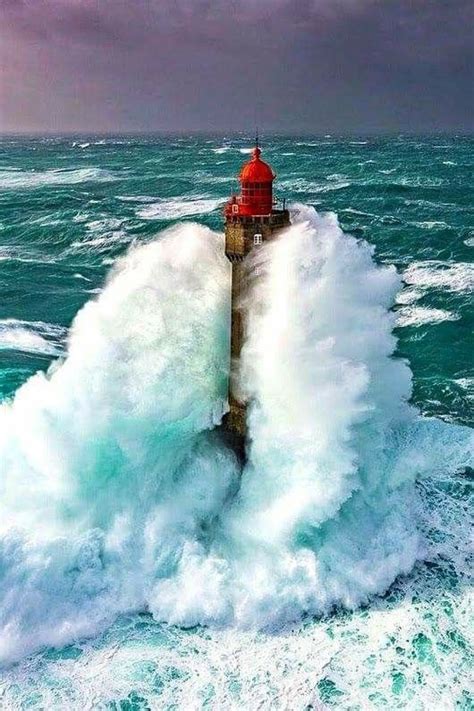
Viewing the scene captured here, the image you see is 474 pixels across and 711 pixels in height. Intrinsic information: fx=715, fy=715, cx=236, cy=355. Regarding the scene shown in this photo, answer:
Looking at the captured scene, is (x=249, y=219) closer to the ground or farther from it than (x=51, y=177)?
farther from it

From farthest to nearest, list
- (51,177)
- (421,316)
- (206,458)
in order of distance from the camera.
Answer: (51,177), (421,316), (206,458)

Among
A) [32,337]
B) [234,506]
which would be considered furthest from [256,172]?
[32,337]

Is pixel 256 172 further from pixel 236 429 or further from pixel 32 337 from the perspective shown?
pixel 32 337

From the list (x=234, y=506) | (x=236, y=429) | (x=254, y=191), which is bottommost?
(x=234, y=506)

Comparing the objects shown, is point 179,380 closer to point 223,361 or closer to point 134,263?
point 223,361

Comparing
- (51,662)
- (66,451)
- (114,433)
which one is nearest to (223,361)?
(114,433)

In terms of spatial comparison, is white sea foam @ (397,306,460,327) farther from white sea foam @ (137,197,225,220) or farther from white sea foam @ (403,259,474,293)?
white sea foam @ (137,197,225,220)
